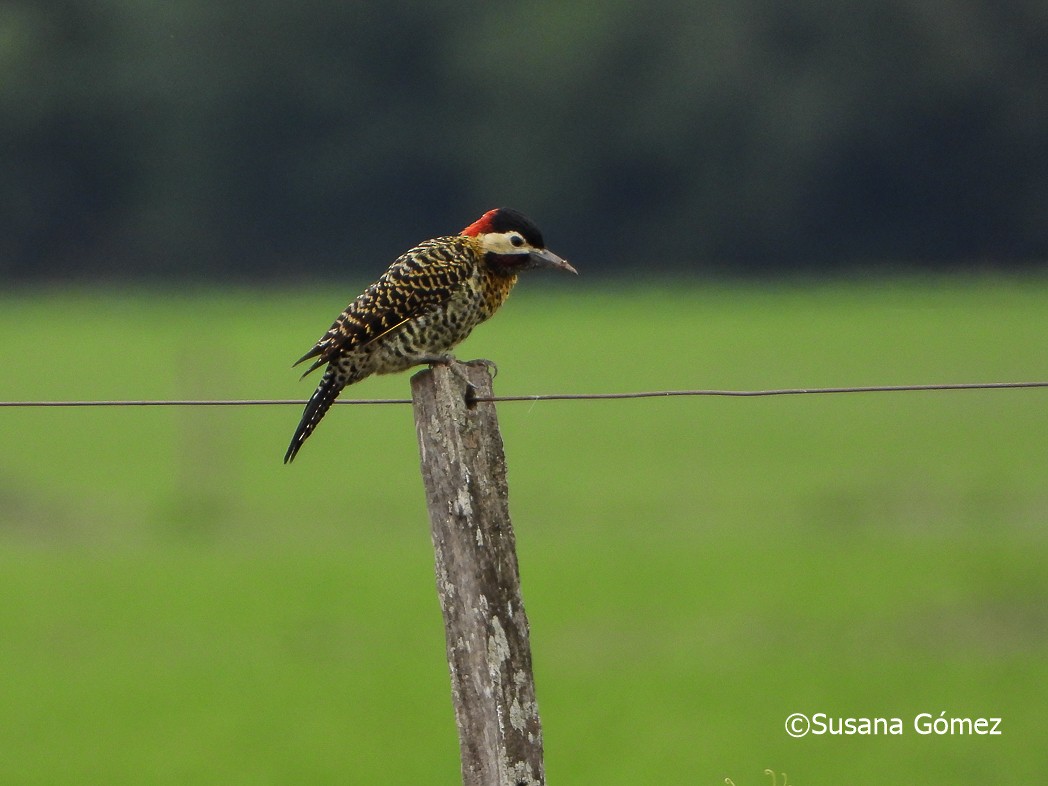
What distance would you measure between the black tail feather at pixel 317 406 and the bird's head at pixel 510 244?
2.87 feet

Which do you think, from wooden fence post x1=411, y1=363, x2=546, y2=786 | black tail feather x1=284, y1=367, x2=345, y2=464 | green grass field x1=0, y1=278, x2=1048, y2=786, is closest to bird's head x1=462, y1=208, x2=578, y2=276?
black tail feather x1=284, y1=367, x2=345, y2=464

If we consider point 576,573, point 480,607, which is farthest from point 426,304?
point 576,573

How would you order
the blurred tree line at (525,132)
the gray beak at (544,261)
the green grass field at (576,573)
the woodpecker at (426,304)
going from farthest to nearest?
the blurred tree line at (525,132) < the green grass field at (576,573) < the gray beak at (544,261) < the woodpecker at (426,304)

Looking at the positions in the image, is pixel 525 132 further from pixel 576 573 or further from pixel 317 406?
pixel 317 406

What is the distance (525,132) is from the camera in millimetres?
74688

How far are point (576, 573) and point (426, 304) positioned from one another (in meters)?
12.9

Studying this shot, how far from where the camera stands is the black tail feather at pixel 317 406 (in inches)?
267

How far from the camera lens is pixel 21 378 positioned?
131ft

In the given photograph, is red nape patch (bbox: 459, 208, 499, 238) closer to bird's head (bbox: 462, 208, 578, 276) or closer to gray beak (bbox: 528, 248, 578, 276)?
bird's head (bbox: 462, 208, 578, 276)

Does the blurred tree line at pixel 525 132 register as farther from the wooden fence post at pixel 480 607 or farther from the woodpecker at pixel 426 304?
the wooden fence post at pixel 480 607

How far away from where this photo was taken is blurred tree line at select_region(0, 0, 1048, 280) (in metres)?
68.4

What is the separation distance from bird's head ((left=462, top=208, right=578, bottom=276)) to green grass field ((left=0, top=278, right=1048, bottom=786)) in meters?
5.36

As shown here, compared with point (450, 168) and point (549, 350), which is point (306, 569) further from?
point (450, 168)

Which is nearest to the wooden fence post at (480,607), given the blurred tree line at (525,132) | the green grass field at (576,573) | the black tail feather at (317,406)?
the black tail feather at (317,406)
